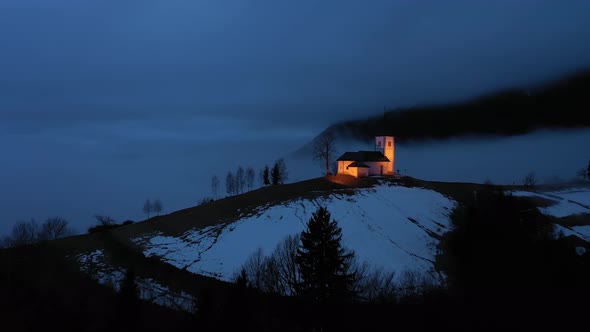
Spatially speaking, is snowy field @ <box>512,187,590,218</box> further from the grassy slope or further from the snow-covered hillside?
the grassy slope

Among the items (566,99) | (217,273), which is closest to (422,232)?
(217,273)

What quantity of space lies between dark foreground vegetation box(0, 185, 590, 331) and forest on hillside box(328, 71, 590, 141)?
12219 cm

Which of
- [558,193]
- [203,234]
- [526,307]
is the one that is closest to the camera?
[526,307]

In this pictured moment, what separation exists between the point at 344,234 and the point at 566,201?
1782 inches

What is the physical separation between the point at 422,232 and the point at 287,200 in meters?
19.1

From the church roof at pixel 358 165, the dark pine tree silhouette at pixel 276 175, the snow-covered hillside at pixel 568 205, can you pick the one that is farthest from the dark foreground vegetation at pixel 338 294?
the dark pine tree silhouette at pixel 276 175

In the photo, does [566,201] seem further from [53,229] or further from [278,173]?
[53,229]

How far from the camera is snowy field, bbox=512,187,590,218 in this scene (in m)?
66.2

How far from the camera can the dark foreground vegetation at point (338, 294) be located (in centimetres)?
2752

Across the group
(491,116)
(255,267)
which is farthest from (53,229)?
(491,116)

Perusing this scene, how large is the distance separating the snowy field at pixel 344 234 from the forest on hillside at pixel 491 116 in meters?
103

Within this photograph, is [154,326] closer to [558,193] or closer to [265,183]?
[265,183]

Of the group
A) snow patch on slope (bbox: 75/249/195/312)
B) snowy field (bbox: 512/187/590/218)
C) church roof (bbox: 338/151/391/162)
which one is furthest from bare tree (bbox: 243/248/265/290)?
snowy field (bbox: 512/187/590/218)

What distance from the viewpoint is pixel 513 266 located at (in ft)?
131
